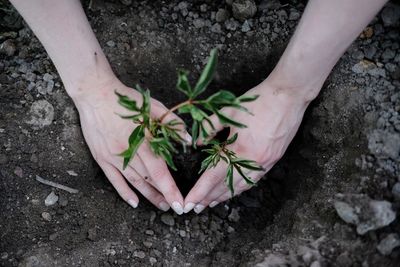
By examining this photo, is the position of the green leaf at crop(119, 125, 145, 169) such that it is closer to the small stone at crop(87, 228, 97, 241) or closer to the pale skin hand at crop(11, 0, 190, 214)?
the pale skin hand at crop(11, 0, 190, 214)

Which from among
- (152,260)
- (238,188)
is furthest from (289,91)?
(152,260)

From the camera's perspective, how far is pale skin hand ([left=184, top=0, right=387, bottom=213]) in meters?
1.63

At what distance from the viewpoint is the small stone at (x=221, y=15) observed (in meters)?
2.04

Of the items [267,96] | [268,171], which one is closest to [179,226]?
[268,171]

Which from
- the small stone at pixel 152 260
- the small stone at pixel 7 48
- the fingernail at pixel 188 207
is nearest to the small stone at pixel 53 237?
the small stone at pixel 152 260

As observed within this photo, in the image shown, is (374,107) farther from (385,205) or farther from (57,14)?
(57,14)

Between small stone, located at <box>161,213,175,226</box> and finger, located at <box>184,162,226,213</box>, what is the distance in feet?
0.41

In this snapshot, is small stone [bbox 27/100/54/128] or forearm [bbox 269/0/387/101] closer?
forearm [bbox 269/0/387/101]

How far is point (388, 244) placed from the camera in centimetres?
153

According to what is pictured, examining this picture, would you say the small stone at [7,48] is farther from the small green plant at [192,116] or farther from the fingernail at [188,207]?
the fingernail at [188,207]

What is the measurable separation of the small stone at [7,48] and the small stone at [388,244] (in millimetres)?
1331

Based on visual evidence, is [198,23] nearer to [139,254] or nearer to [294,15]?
[294,15]

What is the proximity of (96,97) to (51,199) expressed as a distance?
0.37 metres

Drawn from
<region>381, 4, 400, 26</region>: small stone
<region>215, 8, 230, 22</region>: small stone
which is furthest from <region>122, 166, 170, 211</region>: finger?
<region>381, 4, 400, 26</region>: small stone
